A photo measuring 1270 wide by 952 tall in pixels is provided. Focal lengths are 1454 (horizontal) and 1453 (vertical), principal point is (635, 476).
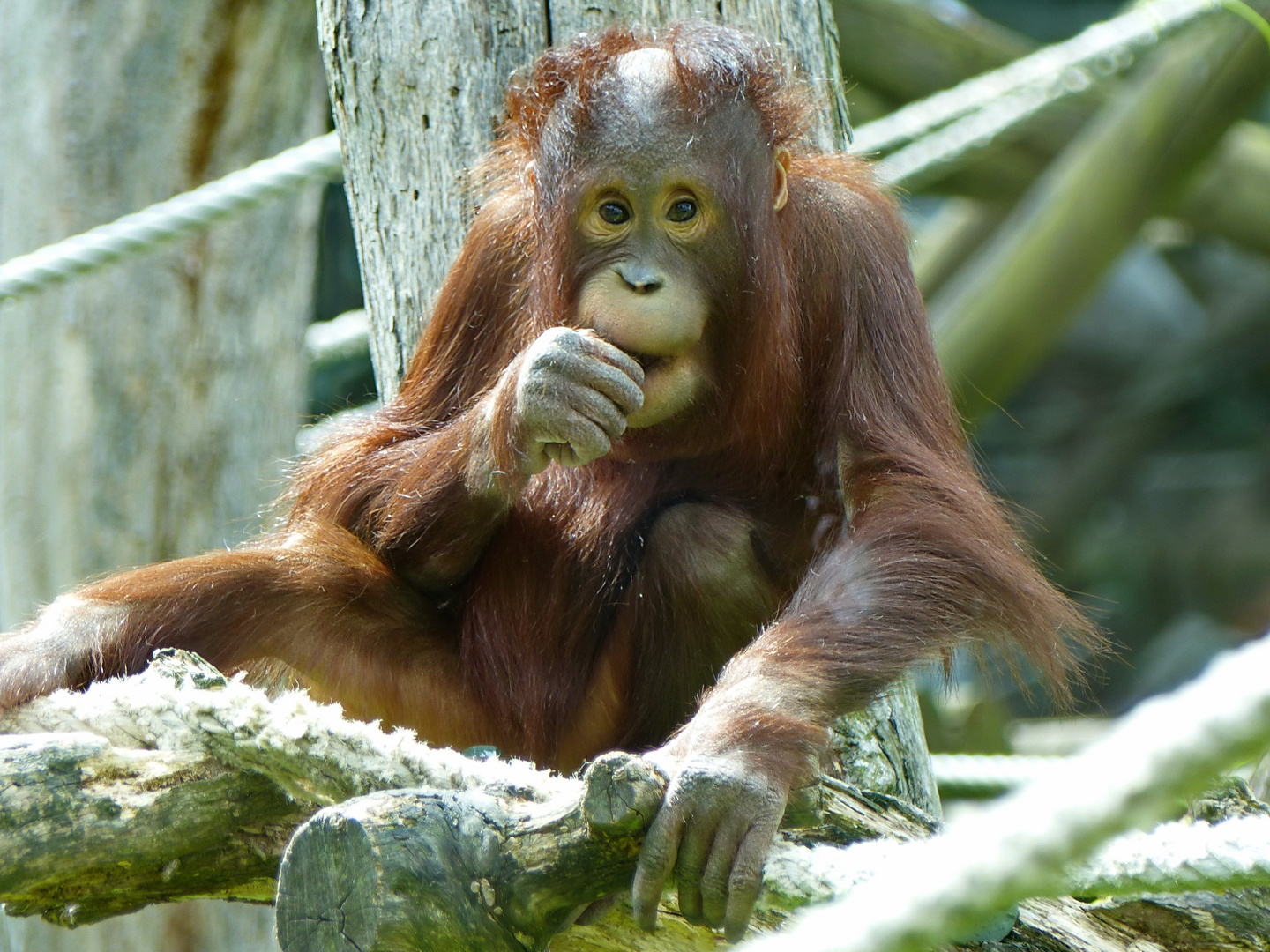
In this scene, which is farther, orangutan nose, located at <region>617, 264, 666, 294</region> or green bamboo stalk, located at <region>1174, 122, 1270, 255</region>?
green bamboo stalk, located at <region>1174, 122, 1270, 255</region>

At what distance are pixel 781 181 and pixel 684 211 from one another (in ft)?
0.70

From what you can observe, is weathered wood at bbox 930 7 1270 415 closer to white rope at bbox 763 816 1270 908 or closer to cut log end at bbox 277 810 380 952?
white rope at bbox 763 816 1270 908

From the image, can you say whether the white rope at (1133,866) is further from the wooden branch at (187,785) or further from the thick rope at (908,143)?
the thick rope at (908,143)

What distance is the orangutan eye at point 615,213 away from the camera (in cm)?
210

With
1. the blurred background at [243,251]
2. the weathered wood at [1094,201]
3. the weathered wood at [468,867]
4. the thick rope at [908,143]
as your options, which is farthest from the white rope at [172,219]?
the weathered wood at [1094,201]

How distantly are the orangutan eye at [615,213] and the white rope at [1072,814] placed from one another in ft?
4.48

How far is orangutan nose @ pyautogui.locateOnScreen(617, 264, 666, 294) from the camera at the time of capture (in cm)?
200

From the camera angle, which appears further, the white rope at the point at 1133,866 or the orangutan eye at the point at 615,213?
the orangutan eye at the point at 615,213

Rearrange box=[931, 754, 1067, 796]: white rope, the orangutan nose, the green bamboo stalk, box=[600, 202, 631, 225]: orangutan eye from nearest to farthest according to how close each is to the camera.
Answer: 1. the orangutan nose
2. box=[600, 202, 631, 225]: orangutan eye
3. box=[931, 754, 1067, 796]: white rope
4. the green bamboo stalk

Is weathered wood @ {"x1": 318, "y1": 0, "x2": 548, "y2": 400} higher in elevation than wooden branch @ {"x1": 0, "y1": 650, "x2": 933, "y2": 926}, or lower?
higher

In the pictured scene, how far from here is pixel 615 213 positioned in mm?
2105

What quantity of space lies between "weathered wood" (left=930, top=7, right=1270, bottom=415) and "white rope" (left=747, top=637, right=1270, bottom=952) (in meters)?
3.44

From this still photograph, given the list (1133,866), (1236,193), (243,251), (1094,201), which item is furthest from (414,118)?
(1236,193)

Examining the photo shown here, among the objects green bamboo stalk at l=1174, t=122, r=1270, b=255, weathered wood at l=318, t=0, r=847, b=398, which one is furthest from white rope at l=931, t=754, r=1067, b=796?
green bamboo stalk at l=1174, t=122, r=1270, b=255
